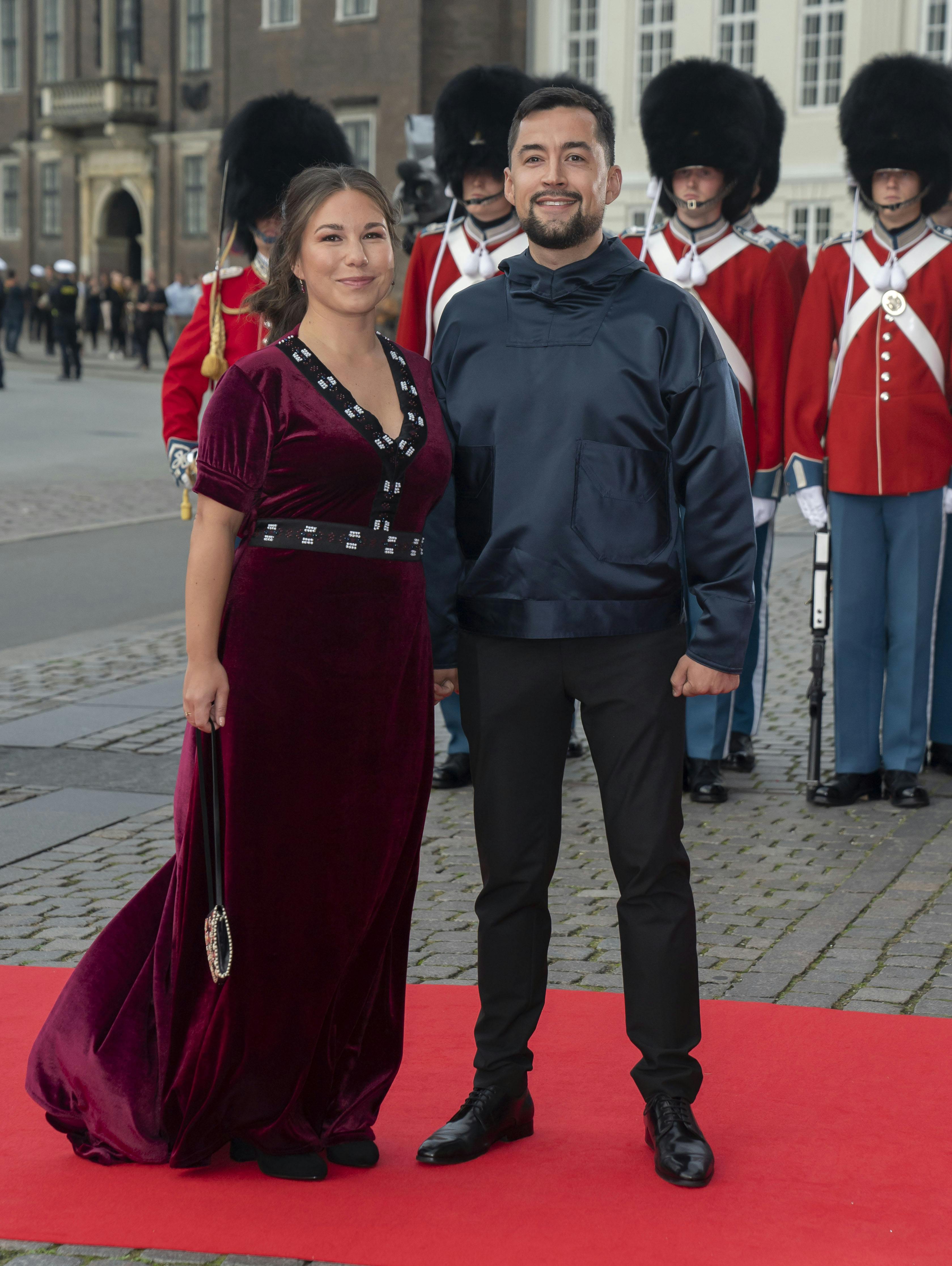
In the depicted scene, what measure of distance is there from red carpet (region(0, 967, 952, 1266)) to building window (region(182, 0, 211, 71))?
134 ft

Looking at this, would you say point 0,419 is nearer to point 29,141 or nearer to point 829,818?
point 829,818

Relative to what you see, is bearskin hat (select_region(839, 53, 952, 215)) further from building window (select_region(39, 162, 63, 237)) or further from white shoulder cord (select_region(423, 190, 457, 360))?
building window (select_region(39, 162, 63, 237))

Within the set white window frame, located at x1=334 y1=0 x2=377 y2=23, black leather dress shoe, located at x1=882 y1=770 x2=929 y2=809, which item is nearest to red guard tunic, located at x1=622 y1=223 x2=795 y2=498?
black leather dress shoe, located at x1=882 y1=770 x2=929 y2=809

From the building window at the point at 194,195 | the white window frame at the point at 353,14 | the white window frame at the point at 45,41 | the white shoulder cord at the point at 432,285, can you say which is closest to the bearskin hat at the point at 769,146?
the white shoulder cord at the point at 432,285

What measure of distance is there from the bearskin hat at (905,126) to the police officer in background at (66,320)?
78.2 ft

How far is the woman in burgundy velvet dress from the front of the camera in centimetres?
337

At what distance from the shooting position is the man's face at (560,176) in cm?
349

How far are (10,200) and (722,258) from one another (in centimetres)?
4442

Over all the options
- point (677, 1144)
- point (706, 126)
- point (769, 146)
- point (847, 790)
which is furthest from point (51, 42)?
point (677, 1144)

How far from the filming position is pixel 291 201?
138 inches

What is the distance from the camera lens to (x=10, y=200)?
47.8 m

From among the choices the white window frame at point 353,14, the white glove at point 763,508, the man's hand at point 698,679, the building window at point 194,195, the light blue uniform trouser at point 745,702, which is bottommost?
the light blue uniform trouser at point 745,702

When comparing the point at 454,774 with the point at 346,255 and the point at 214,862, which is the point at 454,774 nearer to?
the point at 214,862

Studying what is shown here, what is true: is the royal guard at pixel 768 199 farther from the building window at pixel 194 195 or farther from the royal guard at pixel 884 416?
the building window at pixel 194 195
